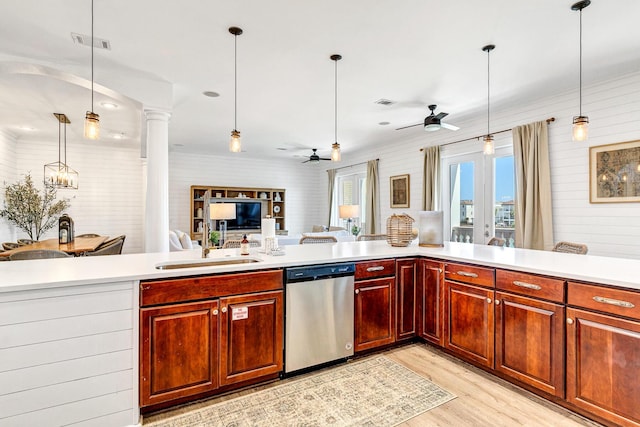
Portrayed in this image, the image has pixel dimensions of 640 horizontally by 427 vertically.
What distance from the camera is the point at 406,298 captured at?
3.04m

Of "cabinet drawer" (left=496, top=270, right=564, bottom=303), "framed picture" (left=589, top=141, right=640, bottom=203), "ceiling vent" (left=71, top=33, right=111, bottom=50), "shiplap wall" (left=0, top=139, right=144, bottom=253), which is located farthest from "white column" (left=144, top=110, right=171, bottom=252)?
"framed picture" (left=589, top=141, right=640, bottom=203)

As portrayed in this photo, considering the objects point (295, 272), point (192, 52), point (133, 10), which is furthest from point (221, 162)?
point (295, 272)

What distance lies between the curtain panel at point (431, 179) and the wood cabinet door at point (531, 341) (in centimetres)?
380

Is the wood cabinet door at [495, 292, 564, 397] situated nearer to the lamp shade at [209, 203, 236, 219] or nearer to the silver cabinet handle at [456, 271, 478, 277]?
the silver cabinet handle at [456, 271, 478, 277]

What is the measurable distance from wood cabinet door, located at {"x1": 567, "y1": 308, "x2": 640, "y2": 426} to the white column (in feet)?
12.8

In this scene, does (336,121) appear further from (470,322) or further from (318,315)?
(470,322)

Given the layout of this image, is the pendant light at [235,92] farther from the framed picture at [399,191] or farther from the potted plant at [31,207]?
the potted plant at [31,207]

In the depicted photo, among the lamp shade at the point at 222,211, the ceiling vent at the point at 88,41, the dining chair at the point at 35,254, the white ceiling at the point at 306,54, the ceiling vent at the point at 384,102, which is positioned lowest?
the dining chair at the point at 35,254

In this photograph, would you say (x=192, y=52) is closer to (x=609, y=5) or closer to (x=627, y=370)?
(x=609, y=5)

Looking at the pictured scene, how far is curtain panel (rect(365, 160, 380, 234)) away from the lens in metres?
7.63

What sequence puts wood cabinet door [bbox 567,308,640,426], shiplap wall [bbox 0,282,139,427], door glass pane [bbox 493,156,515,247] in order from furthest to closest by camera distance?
1. door glass pane [bbox 493,156,515,247]
2. wood cabinet door [bbox 567,308,640,426]
3. shiplap wall [bbox 0,282,139,427]

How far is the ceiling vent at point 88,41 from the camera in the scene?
2.84 m

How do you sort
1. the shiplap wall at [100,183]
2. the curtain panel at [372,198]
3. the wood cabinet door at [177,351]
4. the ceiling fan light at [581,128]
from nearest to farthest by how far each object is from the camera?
1. the wood cabinet door at [177,351]
2. the ceiling fan light at [581,128]
3. the shiplap wall at [100,183]
4. the curtain panel at [372,198]

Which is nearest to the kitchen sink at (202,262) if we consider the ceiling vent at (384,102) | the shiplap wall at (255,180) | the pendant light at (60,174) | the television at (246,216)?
the ceiling vent at (384,102)
